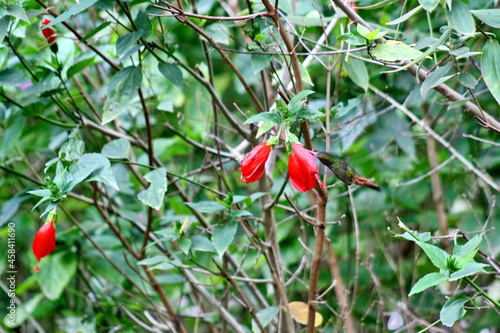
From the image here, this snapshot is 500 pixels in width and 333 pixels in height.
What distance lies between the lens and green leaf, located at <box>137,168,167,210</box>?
105cm

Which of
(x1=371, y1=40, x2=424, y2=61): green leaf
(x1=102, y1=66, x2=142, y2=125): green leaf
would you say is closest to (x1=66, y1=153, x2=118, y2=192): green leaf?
(x1=102, y1=66, x2=142, y2=125): green leaf

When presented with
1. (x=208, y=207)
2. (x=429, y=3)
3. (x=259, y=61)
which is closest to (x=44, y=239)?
(x=208, y=207)

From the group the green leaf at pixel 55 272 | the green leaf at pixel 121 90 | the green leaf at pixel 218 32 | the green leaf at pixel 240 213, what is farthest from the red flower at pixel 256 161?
the green leaf at pixel 55 272

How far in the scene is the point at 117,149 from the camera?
3.79 feet

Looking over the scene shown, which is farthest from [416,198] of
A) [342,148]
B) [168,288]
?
[168,288]

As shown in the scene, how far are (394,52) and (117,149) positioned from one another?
23.4 inches

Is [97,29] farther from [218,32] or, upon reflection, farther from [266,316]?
[266,316]

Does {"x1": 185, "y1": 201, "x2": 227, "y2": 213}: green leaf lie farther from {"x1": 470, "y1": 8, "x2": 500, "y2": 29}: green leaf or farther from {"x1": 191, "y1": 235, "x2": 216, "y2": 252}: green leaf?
{"x1": 470, "y1": 8, "x2": 500, "y2": 29}: green leaf

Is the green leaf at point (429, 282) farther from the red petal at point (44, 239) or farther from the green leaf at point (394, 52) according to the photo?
the red petal at point (44, 239)

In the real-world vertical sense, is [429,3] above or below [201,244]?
above

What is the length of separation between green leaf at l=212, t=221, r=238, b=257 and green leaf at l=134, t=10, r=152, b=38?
40 centimetres

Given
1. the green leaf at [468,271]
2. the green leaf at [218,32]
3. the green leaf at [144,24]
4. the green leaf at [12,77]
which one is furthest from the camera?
the green leaf at [218,32]

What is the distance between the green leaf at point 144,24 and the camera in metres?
1.09

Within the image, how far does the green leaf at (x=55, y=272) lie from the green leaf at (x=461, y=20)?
1225mm
